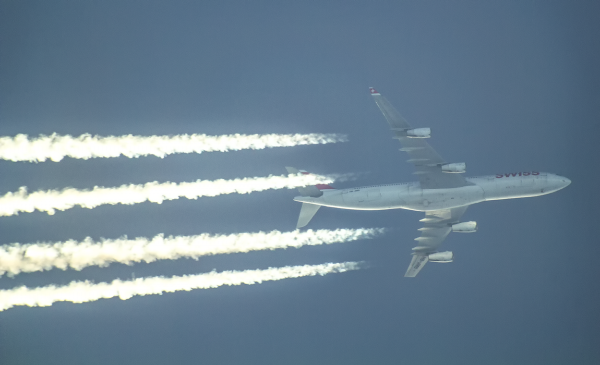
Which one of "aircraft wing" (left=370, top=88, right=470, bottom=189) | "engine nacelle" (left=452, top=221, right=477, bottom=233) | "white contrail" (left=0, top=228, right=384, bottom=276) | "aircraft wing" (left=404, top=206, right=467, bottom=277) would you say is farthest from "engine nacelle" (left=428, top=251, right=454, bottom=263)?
"white contrail" (left=0, top=228, right=384, bottom=276)

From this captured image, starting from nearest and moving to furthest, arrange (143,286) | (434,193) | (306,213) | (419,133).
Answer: (419,133) < (143,286) < (434,193) < (306,213)

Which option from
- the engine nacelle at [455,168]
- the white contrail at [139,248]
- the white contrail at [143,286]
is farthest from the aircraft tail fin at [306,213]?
the engine nacelle at [455,168]

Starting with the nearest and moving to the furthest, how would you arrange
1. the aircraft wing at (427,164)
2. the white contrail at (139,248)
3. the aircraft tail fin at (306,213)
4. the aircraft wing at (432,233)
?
the white contrail at (139,248), the aircraft wing at (427,164), the aircraft tail fin at (306,213), the aircraft wing at (432,233)

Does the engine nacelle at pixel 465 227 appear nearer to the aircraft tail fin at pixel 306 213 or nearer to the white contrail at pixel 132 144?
the aircraft tail fin at pixel 306 213

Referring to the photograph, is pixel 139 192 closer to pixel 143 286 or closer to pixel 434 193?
pixel 143 286

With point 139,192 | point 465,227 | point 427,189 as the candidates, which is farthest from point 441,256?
point 139,192

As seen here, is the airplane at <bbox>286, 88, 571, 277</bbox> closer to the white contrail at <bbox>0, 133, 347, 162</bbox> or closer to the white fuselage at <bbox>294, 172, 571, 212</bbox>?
the white fuselage at <bbox>294, 172, 571, 212</bbox>

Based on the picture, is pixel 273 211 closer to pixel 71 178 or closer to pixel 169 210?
pixel 169 210
